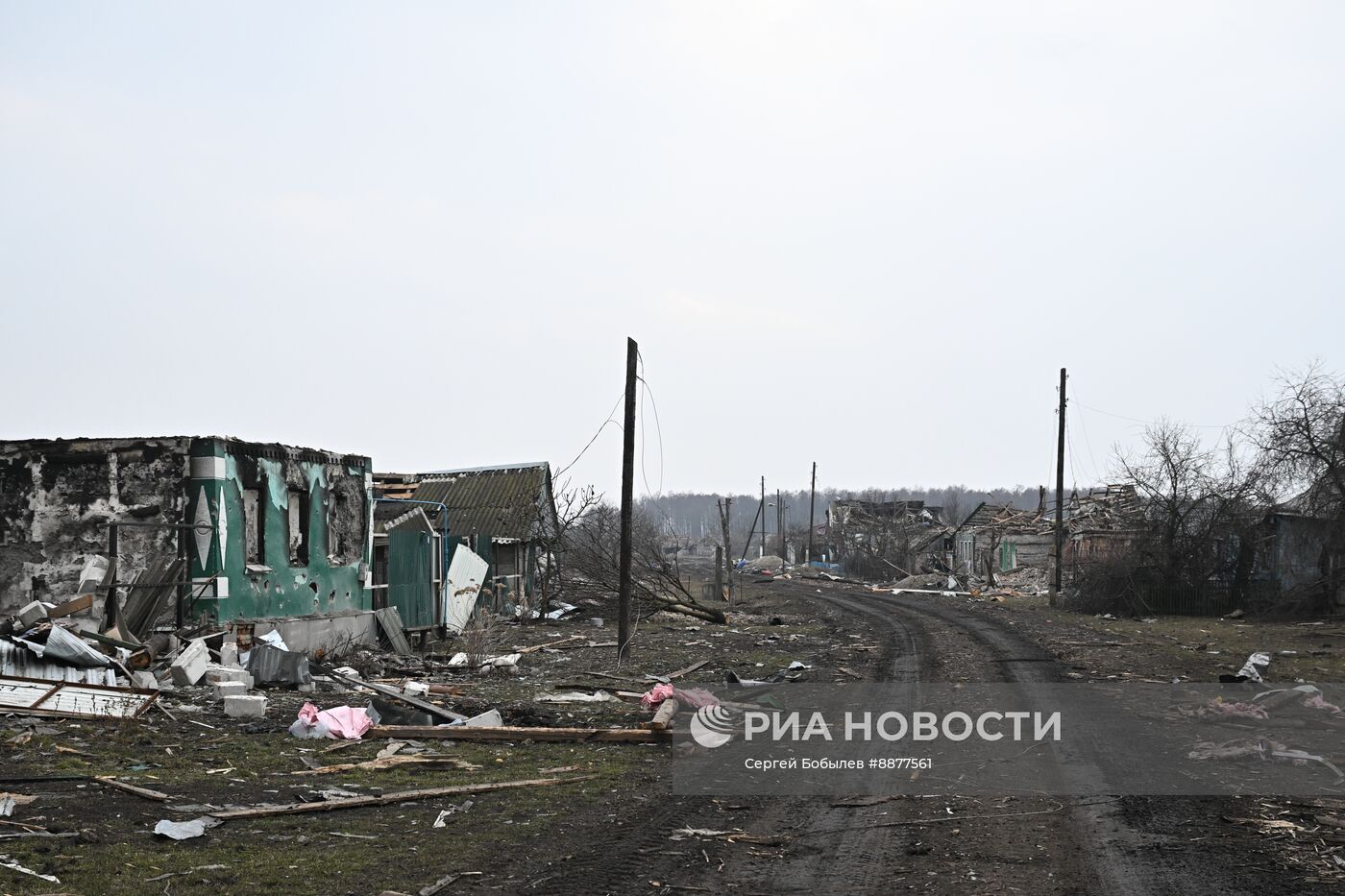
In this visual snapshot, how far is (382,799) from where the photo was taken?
7.70m

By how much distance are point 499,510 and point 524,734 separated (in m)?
23.7

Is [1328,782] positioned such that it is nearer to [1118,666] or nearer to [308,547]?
[1118,666]

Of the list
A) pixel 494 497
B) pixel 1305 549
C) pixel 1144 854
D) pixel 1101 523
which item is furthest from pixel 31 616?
pixel 1101 523

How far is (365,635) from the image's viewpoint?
814 inches

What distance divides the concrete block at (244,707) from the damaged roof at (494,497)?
1904 cm

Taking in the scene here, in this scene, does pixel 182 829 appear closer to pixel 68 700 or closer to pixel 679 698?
pixel 68 700

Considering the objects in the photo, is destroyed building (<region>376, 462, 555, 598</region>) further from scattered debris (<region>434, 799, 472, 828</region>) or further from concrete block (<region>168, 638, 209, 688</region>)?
scattered debris (<region>434, 799, 472, 828</region>)

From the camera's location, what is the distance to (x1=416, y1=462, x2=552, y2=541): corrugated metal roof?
108ft

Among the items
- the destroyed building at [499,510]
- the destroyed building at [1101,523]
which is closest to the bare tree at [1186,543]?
the destroyed building at [1101,523]

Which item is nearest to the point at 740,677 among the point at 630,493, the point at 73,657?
the point at 630,493

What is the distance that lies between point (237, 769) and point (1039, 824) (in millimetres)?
6402

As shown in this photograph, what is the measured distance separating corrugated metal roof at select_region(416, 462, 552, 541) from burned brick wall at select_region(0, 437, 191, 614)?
16300 millimetres

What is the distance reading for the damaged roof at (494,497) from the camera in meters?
32.7

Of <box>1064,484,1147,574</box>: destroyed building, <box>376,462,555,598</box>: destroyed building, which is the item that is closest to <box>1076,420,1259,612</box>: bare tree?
<box>1064,484,1147,574</box>: destroyed building
